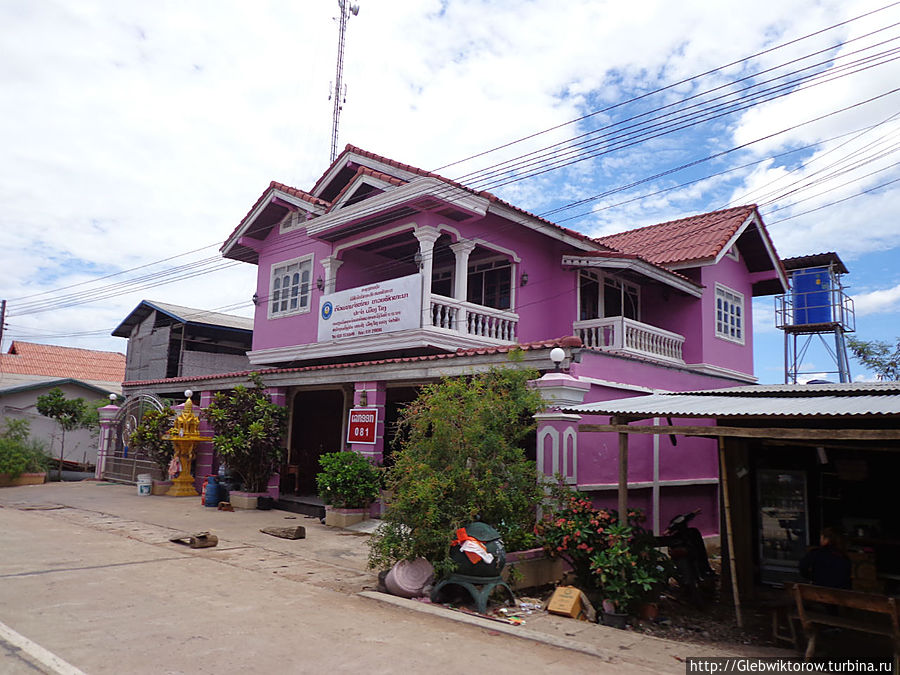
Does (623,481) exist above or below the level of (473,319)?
below

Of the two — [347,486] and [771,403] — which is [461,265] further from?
[771,403]

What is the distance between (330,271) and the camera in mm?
15766

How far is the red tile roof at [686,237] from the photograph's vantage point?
16234mm

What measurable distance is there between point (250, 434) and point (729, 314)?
12.4 m

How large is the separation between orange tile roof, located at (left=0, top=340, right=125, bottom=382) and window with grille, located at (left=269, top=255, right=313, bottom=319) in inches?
684

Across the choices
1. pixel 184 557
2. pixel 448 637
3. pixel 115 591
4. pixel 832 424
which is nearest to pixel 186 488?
pixel 184 557

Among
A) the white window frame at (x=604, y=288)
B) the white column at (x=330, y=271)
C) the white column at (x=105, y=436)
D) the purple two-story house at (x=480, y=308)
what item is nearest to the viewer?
the purple two-story house at (x=480, y=308)

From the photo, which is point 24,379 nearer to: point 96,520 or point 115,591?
point 96,520

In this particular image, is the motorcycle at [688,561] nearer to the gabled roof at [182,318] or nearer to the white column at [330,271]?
the white column at [330,271]

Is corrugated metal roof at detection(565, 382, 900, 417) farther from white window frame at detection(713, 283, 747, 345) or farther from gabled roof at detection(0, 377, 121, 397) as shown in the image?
gabled roof at detection(0, 377, 121, 397)

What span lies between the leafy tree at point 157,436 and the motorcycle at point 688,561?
1320 cm

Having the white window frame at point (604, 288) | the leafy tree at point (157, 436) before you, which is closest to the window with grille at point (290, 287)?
the leafy tree at point (157, 436)

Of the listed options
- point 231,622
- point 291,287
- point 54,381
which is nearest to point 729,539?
point 231,622

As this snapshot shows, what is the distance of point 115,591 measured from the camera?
6871 millimetres
